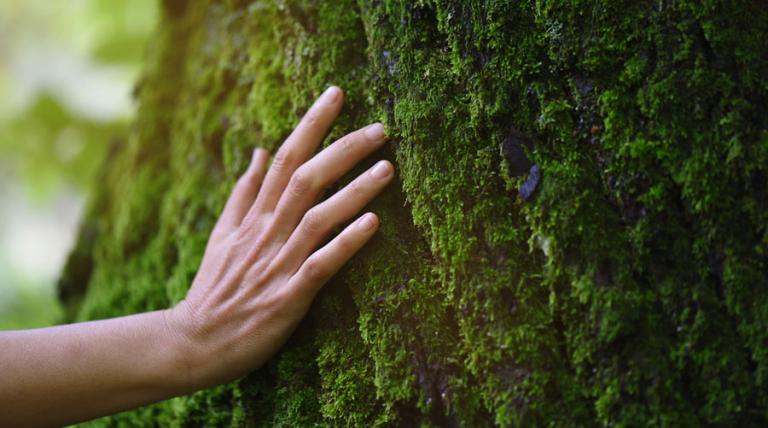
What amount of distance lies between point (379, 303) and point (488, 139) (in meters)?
0.49

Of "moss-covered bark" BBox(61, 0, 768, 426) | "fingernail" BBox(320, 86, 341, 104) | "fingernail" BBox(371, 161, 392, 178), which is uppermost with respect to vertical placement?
"fingernail" BBox(320, 86, 341, 104)

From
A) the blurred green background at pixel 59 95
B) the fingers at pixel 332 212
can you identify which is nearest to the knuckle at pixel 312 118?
the fingers at pixel 332 212

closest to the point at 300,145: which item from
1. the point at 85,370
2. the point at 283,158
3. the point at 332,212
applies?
the point at 283,158

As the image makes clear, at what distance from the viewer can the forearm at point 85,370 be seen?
5.02 ft

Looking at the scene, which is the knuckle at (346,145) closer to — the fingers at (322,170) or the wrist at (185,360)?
the fingers at (322,170)

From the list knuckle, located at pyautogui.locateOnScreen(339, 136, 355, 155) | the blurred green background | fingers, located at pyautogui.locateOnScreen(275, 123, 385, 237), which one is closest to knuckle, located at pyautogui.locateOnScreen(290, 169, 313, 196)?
fingers, located at pyautogui.locateOnScreen(275, 123, 385, 237)

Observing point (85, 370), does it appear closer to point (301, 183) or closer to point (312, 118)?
point (301, 183)

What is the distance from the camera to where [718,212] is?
118cm

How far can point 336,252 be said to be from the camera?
1.52m

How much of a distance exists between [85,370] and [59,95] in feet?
12.5

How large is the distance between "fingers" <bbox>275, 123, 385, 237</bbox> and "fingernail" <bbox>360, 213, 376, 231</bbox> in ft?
0.59

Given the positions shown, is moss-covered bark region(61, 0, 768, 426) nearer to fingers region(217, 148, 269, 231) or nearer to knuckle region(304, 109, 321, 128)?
knuckle region(304, 109, 321, 128)

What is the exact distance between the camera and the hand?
1.55m

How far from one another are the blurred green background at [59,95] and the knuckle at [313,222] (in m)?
3.26
